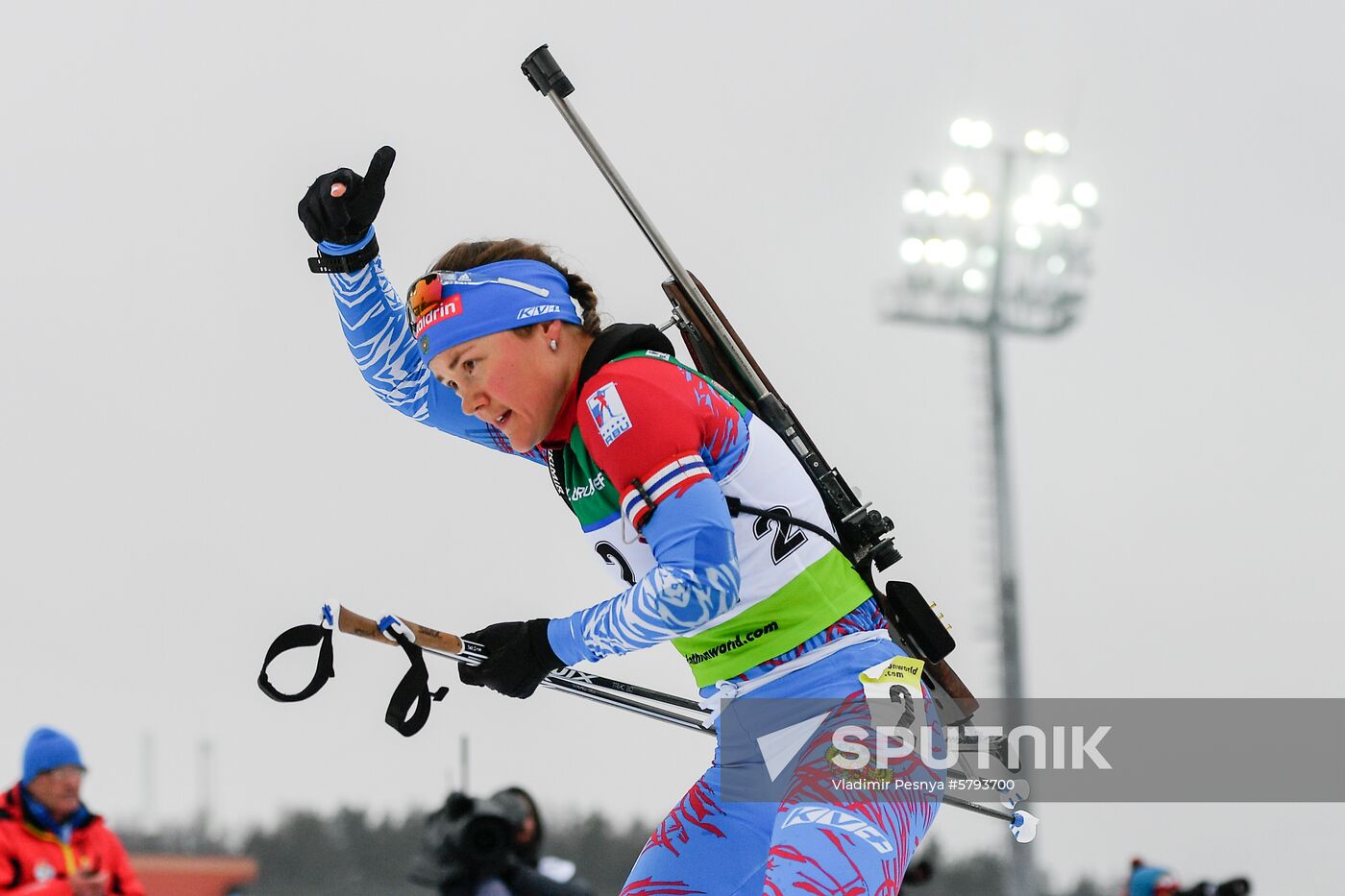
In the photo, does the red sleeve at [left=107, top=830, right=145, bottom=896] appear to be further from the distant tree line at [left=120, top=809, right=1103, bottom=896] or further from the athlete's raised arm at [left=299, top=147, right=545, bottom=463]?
the athlete's raised arm at [left=299, top=147, right=545, bottom=463]

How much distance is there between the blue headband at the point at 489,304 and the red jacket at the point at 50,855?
2922 mm

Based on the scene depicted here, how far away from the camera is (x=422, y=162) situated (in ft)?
21.6

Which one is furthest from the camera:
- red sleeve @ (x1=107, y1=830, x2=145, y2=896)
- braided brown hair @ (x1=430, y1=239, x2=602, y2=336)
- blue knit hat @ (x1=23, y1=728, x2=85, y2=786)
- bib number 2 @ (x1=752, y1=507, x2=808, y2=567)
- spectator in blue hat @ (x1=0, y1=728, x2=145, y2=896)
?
blue knit hat @ (x1=23, y1=728, x2=85, y2=786)

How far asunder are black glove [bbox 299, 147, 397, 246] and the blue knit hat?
9.67 feet

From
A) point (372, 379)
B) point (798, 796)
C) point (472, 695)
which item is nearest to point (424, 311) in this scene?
point (372, 379)

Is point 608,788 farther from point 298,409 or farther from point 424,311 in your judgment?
point 424,311

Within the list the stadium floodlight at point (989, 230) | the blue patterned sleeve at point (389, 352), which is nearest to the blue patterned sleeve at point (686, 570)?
the blue patterned sleeve at point (389, 352)

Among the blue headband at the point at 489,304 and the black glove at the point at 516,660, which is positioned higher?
the blue headband at the point at 489,304

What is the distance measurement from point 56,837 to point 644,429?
3.42m

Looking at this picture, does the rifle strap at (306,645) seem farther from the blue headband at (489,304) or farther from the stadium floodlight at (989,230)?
the stadium floodlight at (989,230)

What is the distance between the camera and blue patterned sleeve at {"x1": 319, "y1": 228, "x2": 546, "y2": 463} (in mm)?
2666

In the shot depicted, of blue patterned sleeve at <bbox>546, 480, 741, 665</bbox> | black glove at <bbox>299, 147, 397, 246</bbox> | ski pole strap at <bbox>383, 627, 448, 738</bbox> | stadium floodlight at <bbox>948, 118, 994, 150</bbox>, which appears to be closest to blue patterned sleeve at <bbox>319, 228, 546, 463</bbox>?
black glove at <bbox>299, 147, 397, 246</bbox>

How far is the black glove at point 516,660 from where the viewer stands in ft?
7.34

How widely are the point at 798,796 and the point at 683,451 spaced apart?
1.82 feet
